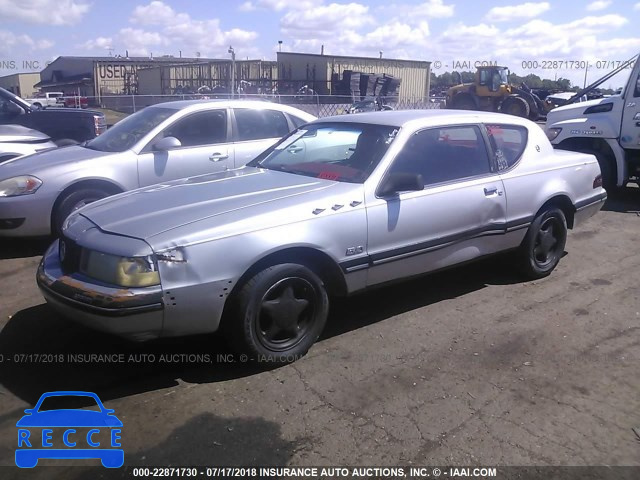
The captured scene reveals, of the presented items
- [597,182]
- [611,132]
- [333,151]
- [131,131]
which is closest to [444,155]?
[333,151]

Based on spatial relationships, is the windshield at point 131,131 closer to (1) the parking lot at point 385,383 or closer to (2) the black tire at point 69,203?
(2) the black tire at point 69,203

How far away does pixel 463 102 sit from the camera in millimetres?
28172

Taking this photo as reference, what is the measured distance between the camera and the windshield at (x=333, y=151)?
4.22 m

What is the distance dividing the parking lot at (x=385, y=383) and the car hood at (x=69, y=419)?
7 cm

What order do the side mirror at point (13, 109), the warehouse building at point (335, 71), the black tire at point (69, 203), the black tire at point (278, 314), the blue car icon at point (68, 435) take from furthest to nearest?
the warehouse building at point (335, 71), the side mirror at point (13, 109), the black tire at point (69, 203), the black tire at point (278, 314), the blue car icon at point (68, 435)

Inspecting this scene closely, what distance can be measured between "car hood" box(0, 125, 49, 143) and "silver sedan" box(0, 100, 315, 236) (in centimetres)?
158

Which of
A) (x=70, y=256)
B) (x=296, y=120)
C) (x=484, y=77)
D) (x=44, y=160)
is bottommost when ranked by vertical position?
(x=70, y=256)

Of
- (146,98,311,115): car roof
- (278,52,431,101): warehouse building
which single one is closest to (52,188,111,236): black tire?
(146,98,311,115): car roof

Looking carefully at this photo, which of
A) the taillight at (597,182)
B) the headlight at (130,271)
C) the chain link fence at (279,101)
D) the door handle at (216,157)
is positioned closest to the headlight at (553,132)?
the taillight at (597,182)

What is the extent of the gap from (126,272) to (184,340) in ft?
3.32

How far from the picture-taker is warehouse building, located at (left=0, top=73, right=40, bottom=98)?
61.7 meters

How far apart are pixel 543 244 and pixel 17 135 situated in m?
6.81

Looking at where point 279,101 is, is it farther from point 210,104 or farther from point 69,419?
point 69,419

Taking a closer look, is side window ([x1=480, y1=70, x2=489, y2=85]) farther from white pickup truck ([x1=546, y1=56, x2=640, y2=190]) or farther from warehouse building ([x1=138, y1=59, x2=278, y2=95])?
white pickup truck ([x1=546, y1=56, x2=640, y2=190])
